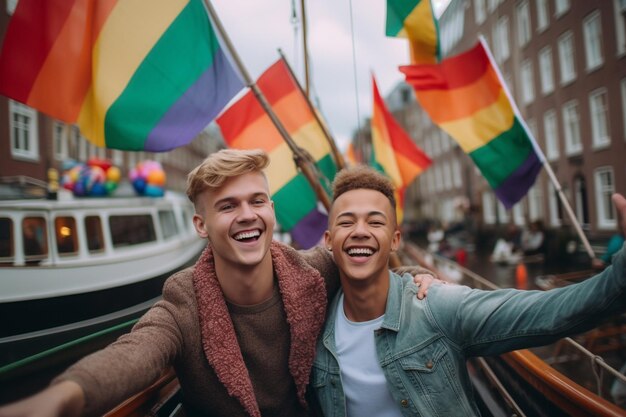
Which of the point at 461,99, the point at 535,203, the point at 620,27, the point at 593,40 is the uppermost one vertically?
the point at 593,40

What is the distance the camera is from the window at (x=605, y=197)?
11.5 metres

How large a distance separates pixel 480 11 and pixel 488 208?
1401 centimetres

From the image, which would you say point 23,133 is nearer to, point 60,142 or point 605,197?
point 60,142

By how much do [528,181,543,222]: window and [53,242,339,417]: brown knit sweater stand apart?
62.7 ft

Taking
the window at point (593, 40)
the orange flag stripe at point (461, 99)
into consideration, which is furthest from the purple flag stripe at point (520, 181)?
the window at point (593, 40)

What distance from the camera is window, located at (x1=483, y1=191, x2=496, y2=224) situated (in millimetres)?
24344

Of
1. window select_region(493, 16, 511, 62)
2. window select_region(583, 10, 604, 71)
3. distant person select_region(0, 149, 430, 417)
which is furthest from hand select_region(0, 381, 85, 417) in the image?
window select_region(493, 16, 511, 62)

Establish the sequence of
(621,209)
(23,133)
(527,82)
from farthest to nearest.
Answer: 1. (527,82)
2. (23,133)
3. (621,209)

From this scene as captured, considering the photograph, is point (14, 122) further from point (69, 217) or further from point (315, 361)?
point (315, 361)

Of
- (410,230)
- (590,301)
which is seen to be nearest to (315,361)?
(590,301)

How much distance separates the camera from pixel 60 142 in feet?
42.8

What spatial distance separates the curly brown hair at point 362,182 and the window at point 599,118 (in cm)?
1352

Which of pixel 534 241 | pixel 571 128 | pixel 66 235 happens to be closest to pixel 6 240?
pixel 66 235

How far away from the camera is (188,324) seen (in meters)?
1.78
